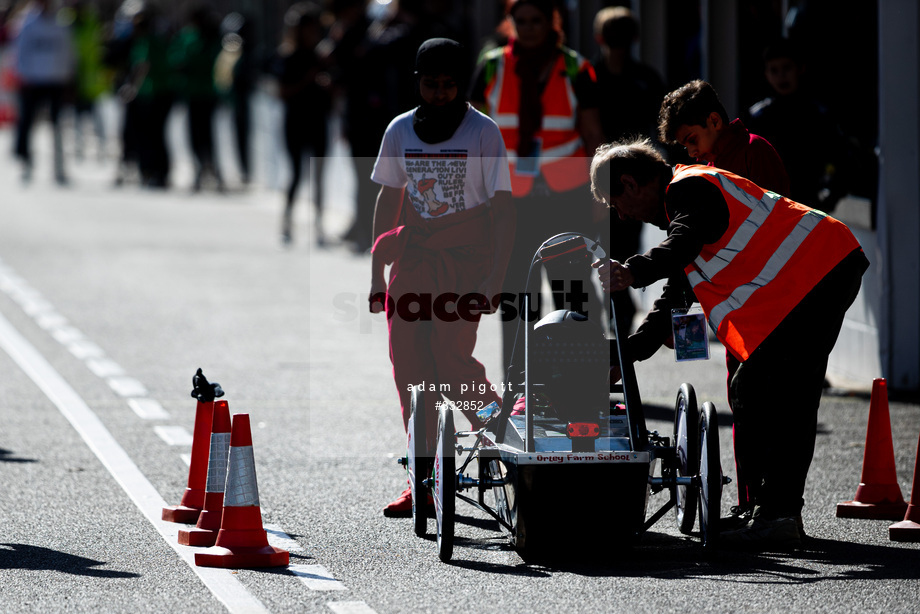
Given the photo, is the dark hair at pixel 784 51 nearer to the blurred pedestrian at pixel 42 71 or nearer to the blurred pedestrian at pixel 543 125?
the blurred pedestrian at pixel 543 125

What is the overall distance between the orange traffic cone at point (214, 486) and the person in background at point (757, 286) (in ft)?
4.99

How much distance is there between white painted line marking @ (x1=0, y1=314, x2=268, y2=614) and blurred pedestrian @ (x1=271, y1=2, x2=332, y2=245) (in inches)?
209

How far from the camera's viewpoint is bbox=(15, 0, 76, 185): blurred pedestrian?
77.5 ft

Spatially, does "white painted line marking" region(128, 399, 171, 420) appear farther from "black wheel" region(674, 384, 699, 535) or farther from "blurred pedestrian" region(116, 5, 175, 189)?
"blurred pedestrian" region(116, 5, 175, 189)

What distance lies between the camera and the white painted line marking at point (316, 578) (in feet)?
18.6

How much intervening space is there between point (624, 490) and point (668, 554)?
45 cm

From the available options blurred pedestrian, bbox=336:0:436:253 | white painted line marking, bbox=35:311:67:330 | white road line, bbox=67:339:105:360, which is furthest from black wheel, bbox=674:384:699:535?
blurred pedestrian, bbox=336:0:436:253

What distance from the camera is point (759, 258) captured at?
19.7 feet

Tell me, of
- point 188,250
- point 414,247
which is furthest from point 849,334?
point 188,250

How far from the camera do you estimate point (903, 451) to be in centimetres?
812

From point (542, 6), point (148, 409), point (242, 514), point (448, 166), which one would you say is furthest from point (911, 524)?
point (148, 409)

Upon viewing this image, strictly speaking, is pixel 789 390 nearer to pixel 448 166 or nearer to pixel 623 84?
pixel 448 166

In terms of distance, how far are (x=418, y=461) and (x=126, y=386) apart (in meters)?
4.10

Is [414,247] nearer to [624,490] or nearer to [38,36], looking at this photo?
[624,490]
